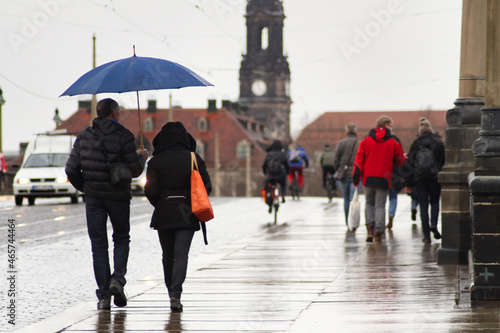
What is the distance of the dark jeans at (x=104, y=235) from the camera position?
29.3 ft

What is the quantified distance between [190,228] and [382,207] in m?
6.51

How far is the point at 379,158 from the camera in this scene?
579 inches

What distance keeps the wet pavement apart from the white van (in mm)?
14354

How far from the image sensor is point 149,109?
10662 cm

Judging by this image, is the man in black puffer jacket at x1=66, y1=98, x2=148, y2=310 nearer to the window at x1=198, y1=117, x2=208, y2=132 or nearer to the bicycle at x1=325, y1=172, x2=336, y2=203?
the bicycle at x1=325, y1=172, x2=336, y2=203

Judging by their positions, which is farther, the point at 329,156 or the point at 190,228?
the point at 329,156

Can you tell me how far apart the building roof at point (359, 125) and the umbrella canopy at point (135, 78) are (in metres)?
129

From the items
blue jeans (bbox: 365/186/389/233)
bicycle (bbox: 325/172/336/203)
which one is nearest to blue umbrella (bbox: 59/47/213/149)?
blue jeans (bbox: 365/186/389/233)

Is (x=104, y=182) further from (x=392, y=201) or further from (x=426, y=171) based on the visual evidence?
(x=392, y=201)

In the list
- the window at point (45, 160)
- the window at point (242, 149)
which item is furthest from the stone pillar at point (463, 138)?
the window at point (242, 149)

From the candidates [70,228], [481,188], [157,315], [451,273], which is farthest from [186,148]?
[70,228]

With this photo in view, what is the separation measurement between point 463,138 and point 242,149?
96160 mm

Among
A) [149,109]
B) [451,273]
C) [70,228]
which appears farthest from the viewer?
[149,109]

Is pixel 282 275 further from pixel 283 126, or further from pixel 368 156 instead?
pixel 283 126
